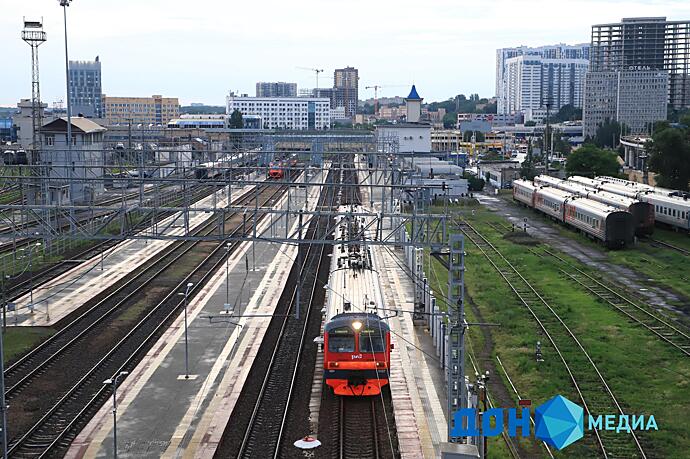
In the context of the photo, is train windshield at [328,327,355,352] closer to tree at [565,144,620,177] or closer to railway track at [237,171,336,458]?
railway track at [237,171,336,458]

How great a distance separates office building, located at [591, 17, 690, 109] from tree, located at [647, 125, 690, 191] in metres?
93.6

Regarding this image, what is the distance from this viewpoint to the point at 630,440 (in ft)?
47.9

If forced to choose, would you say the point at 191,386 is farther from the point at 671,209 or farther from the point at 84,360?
the point at 671,209

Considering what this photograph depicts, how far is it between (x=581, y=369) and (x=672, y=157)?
111ft

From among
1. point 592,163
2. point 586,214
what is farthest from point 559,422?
point 592,163

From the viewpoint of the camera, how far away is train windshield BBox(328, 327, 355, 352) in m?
16.5

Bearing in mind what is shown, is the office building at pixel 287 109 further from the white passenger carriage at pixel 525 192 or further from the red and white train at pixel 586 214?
the red and white train at pixel 586 214

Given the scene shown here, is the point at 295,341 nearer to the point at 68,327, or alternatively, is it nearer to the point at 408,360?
the point at 408,360

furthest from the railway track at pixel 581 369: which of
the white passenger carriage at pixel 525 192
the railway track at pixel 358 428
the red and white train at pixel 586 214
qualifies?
the white passenger carriage at pixel 525 192

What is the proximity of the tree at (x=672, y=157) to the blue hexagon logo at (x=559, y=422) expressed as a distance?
36024mm

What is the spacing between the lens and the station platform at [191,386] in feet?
48.2

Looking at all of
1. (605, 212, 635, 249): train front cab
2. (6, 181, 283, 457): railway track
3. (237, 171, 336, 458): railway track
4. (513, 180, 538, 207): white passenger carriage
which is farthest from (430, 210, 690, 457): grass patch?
(513, 180, 538, 207): white passenger carriage

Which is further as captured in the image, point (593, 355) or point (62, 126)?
point (62, 126)

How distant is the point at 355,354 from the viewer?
16516 millimetres
